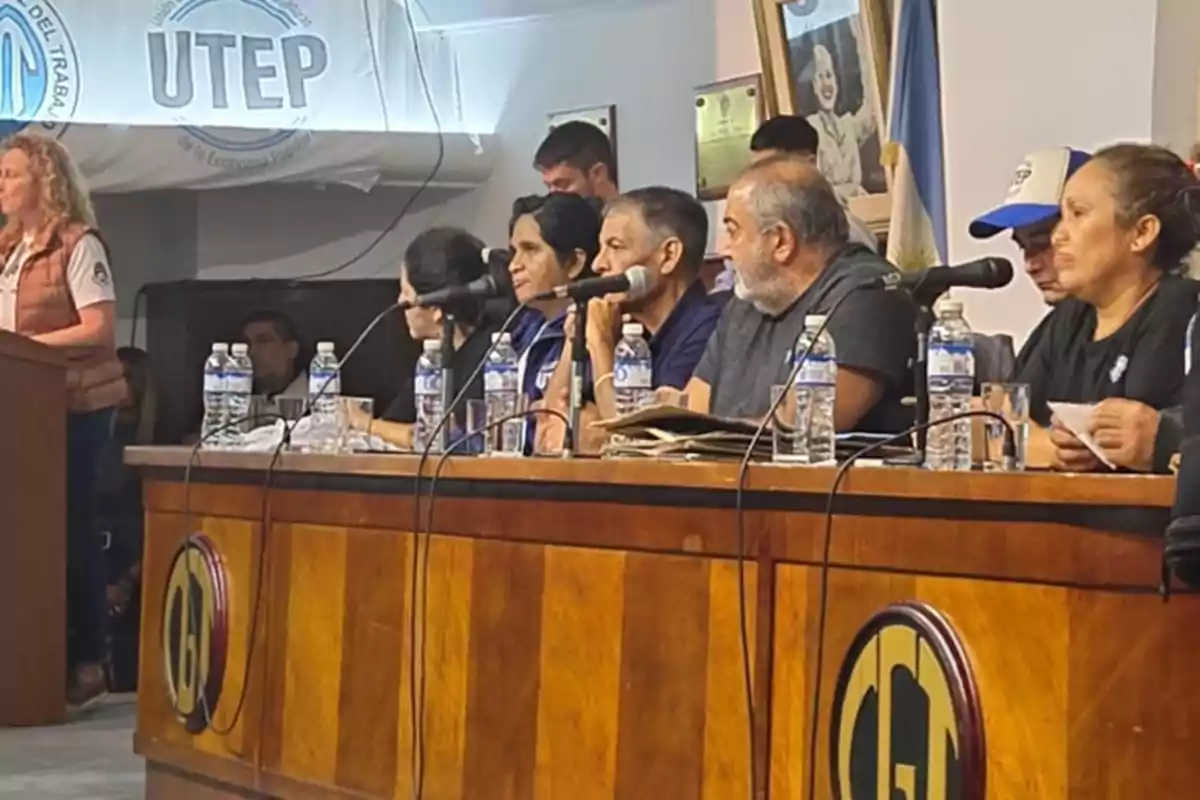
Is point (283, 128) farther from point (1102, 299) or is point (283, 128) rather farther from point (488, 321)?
point (1102, 299)

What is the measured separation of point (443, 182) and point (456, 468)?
185 inches

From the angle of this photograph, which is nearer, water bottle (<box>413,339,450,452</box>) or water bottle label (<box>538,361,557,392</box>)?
water bottle (<box>413,339,450,452</box>)

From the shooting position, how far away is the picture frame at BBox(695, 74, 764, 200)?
6227 millimetres

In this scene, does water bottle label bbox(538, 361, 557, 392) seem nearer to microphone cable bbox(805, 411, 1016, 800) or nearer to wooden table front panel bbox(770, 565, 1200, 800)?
microphone cable bbox(805, 411, 1016, 800)

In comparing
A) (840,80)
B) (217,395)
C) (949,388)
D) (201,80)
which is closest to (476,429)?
(949,388)

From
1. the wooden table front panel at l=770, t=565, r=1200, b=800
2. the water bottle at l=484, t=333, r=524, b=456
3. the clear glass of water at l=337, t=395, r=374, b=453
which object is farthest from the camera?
the clear glass of water at l=337, t=395, r=374, b=453

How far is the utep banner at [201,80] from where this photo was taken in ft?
23.8

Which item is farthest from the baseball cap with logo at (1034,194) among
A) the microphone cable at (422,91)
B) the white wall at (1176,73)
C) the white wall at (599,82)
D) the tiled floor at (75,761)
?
the microphone cable at (422,91)

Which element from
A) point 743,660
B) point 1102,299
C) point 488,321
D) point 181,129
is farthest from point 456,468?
point 181,129

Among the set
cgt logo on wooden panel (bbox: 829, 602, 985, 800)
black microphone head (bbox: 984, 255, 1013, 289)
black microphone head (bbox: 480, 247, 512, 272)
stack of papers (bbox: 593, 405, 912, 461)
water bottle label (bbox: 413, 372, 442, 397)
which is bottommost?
cgt logo on wooden panel (bbox: 829, 602, 985, 800)

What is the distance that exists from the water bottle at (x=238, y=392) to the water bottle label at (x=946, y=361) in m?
Result: 2.03

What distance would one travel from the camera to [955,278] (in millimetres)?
2551

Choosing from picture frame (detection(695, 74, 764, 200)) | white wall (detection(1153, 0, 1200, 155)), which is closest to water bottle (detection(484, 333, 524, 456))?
white wall (detection(1153, 0, 1200, 155))

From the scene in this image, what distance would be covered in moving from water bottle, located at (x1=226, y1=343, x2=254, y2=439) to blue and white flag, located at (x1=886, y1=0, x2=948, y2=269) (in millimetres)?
1479
